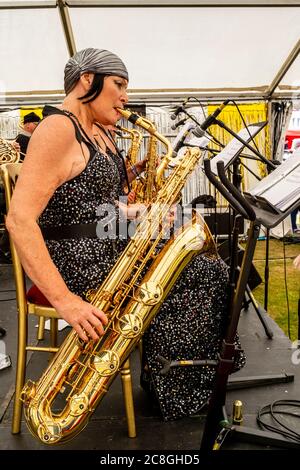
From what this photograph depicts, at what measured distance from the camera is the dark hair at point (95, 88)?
1.84 meters

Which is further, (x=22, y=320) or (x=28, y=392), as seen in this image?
(x=22, y=320)

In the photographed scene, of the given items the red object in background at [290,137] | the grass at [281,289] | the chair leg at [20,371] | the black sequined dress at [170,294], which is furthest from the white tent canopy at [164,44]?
the chair leg at [20,371]

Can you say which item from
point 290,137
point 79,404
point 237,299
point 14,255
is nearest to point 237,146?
point 237,299

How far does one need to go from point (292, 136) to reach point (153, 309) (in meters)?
6.55

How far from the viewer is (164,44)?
18.0 ft

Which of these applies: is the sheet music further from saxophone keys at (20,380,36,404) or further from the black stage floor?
saxophone keys at (20,380,36,404)

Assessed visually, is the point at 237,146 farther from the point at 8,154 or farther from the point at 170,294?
the point at 8,154

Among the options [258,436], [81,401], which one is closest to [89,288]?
[81,401]

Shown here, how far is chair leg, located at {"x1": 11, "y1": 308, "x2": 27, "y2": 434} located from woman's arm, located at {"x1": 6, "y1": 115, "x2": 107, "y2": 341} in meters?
0.53

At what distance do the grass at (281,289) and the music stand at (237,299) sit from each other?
68.5 inches

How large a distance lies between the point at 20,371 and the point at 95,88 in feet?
4.53

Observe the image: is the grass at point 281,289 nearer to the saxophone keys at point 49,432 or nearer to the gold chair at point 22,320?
the gold chair at point 22,320

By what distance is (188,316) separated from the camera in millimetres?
2135

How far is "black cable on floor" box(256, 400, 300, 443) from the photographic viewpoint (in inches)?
81.1
